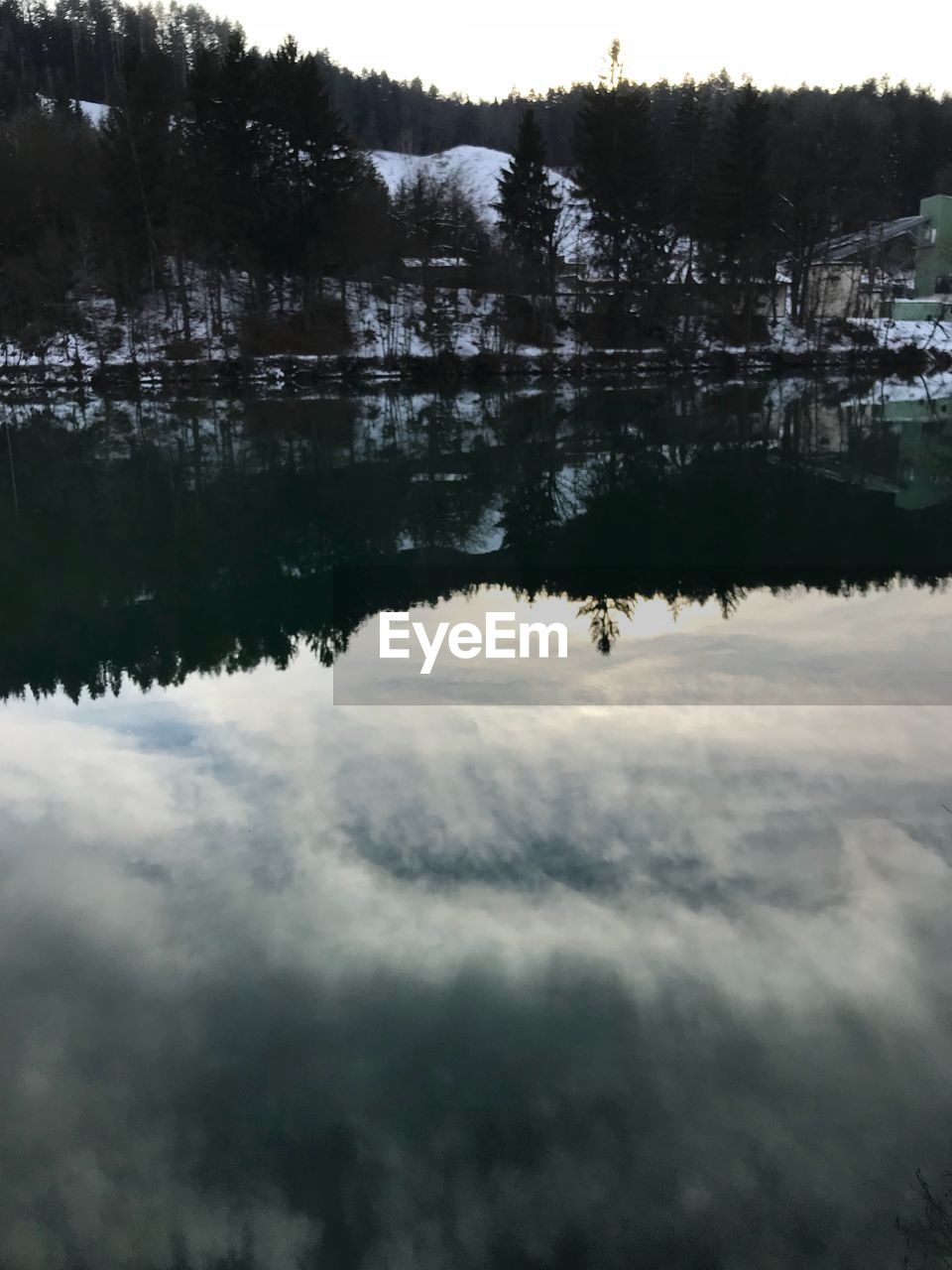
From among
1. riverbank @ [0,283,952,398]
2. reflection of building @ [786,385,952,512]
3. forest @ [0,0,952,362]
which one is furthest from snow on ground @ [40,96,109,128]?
reflection of building @ [786,385,952,512]

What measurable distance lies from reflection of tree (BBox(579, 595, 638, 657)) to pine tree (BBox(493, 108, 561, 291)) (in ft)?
117

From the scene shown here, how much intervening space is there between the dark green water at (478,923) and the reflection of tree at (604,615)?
0.25 ft

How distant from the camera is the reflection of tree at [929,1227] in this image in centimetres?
287

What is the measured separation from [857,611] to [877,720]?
9.09 ft

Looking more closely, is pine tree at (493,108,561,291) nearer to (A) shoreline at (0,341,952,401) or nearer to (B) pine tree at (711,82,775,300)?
(A) shoreline at (0,341,952,401)

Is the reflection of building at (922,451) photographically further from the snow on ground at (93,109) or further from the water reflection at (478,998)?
the snow on ground at (93,109)

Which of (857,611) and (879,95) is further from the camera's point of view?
(879,95)

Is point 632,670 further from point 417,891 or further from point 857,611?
point 417,891

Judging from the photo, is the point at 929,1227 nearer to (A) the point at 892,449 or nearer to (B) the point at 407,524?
(B) the point at 407,524

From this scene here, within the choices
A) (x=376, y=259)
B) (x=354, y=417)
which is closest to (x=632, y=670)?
(x=354, y=417)

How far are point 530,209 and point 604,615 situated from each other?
124 feet

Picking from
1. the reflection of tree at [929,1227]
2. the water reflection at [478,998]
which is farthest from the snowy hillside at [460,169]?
the reflection of tree at [929,1227]

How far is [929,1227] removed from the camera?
116 inches

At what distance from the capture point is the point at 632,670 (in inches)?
307
